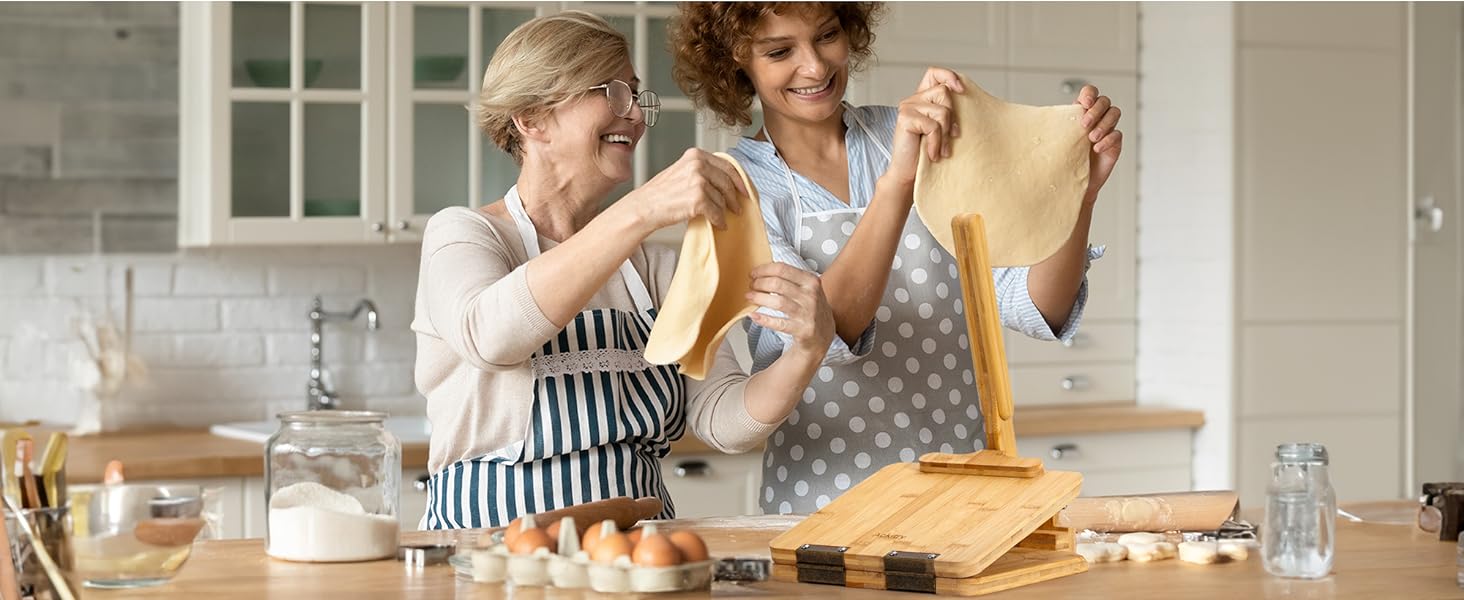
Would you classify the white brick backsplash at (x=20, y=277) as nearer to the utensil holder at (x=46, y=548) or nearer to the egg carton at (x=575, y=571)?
the utensil holder at (x=46, y=548)

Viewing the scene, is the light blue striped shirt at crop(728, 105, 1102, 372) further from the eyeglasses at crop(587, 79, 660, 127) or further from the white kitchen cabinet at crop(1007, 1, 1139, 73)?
the white kitchen cabinet at crop(1007, 1, 1139, 73)

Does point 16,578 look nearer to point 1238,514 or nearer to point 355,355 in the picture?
point 1238,514

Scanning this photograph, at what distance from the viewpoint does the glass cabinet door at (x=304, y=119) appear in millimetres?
3434

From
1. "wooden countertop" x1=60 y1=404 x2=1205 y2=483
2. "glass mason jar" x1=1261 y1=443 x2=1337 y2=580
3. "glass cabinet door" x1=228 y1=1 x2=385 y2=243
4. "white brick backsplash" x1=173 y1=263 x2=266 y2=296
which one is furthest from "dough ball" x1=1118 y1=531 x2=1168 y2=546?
"white brick backsplash" x1=173 y1=263 x2=266 y2=296

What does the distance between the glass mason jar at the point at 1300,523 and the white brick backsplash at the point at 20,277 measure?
2982 millimetres

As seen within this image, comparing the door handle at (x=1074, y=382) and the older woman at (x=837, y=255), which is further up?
the older woman at (x=837, y=255)

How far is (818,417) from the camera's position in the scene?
2.18 meters

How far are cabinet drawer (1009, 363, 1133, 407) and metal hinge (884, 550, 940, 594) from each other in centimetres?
271

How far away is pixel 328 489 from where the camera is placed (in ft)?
5.17

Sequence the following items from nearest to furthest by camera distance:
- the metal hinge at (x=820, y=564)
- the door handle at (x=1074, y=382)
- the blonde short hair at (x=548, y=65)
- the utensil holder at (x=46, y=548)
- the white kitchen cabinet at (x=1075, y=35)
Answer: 1. the utensil holder at (x=46, y=548)
2. the metal hinge at (x=820, y=564)
3. the blonde short hair at (x=548, y=65)
4. the white kitchen cabinet at (x=1075, y=35)
5. the door handle at (x=1074, y=382)

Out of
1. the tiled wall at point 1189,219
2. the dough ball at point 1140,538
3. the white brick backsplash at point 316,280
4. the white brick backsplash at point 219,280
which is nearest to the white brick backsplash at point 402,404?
the white brick backsplash at point 316,280

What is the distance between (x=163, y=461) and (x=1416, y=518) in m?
2.33

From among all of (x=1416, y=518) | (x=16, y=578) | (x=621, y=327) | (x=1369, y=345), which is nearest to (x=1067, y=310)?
(x=1416, y=518)

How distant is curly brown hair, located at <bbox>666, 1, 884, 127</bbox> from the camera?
2062 millimetres
